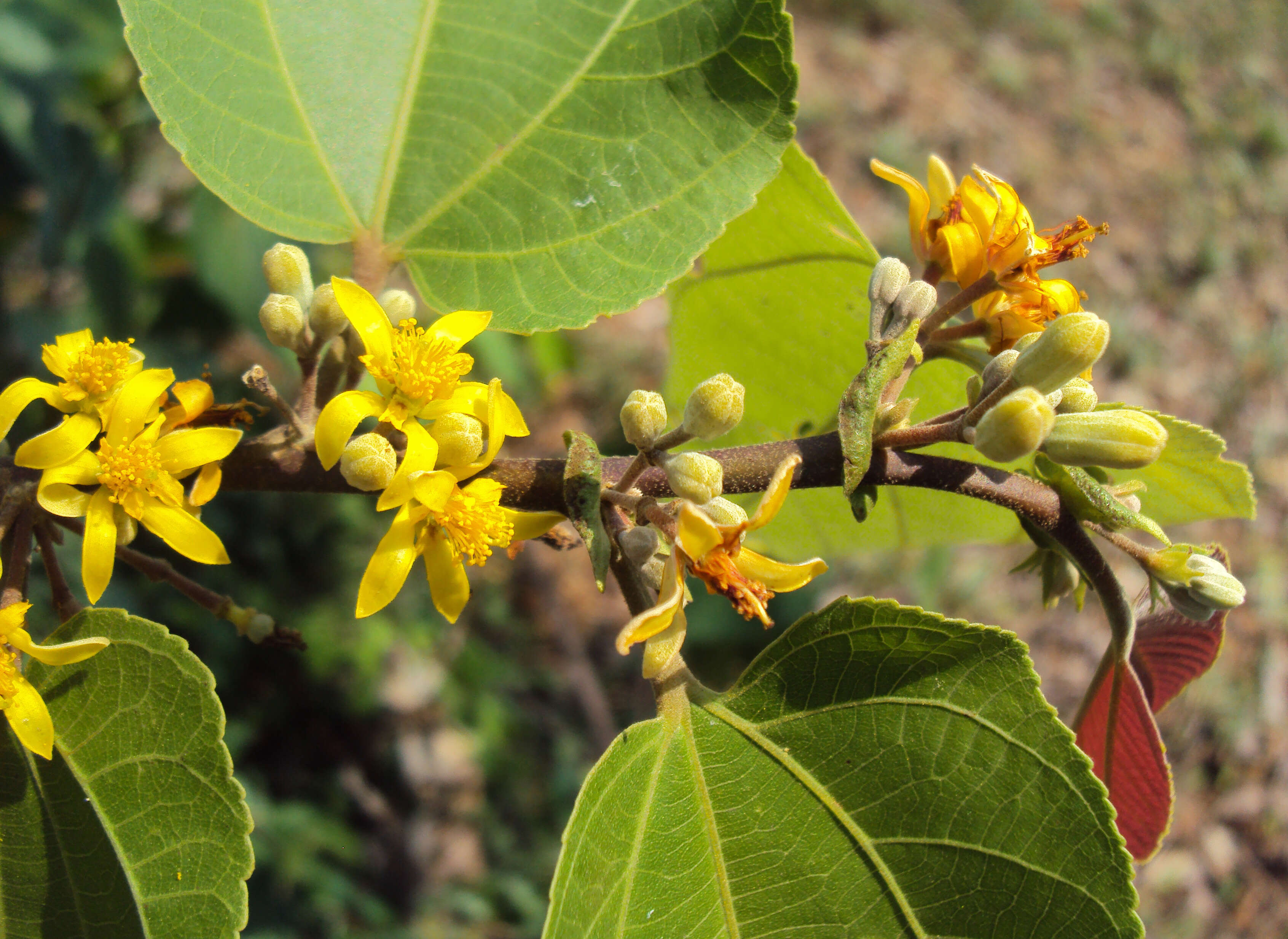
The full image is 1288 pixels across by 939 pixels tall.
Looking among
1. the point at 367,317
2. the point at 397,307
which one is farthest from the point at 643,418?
the point at 397,307

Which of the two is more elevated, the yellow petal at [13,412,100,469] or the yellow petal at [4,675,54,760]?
the yellow petal at [13,412,100,469]

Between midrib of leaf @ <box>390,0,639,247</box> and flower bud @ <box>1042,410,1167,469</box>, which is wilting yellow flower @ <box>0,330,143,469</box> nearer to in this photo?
midrib of leaf @ <box>390,0,639,247</box>

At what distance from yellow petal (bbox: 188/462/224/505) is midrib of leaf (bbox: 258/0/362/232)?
1.63 ft

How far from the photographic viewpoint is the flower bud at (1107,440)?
3.87ft

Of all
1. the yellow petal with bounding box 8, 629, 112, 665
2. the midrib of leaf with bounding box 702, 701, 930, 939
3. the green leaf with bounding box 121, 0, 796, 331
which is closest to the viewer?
the yellow petal with bounding box 8, 629, 112, 665

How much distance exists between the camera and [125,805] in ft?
3.92

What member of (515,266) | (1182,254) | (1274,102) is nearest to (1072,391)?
(515,266)

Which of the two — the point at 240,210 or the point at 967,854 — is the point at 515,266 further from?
the point at 967,854

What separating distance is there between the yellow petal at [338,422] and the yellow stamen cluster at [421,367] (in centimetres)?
5

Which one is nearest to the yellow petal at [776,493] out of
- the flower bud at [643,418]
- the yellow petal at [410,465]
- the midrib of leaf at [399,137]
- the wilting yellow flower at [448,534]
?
the flower bud at [643,418]

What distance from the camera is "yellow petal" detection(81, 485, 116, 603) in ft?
3.99

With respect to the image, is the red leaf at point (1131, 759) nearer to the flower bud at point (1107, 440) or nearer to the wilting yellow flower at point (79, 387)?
the flower bud at point (1107, 440)

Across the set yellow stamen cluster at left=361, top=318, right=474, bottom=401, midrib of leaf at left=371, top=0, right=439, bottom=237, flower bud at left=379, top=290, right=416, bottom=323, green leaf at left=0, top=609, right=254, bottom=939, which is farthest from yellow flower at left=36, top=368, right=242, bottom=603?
midrib of leaf at left=371, top=0, right=439, bottom=237

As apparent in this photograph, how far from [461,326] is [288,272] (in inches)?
12.4
